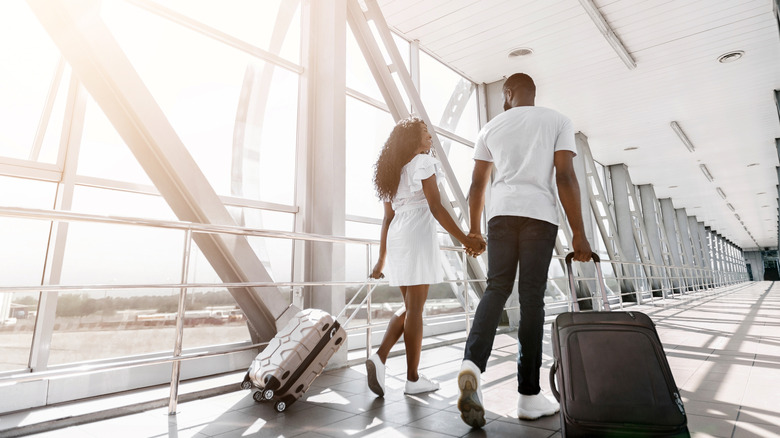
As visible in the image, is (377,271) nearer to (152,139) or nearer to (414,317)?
(414,317)

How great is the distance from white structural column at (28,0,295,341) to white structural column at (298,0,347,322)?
0.54 meters

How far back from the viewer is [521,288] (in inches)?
59.5

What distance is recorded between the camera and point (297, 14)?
11.8 feet

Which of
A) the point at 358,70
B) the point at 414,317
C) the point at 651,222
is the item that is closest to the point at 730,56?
the point at 358,70

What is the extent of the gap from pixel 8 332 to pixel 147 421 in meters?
0.87

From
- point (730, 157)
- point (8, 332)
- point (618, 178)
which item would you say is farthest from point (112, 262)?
point (730, 157)

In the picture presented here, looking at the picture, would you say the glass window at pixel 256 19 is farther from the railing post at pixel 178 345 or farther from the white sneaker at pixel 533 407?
the white sneaker at pixel 533 407

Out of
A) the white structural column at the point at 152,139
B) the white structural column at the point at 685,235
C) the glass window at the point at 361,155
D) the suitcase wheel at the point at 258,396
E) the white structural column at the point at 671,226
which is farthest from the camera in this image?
the white structural column at the point at 685,235

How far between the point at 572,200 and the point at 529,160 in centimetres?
21

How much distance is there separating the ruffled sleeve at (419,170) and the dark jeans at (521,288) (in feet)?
1.14

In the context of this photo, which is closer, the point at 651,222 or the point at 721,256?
the point at 651,222

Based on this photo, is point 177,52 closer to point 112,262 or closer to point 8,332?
point 112,262

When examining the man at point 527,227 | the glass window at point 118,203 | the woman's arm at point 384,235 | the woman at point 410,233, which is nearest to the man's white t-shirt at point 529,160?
the man at point 527,227

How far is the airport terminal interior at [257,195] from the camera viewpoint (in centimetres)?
165
